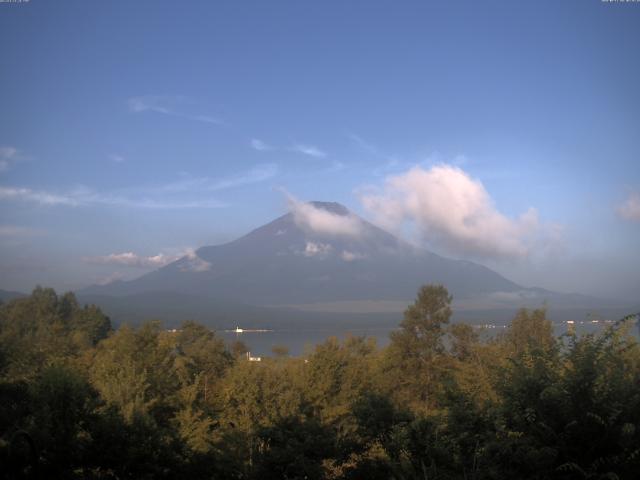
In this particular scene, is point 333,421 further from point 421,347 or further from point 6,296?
point 6,296

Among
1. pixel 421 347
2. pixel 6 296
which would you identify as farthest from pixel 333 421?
pixel 6 296

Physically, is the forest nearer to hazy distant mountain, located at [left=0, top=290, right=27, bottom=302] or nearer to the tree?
the tree

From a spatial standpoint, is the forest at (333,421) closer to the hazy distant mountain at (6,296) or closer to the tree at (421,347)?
the tree at (421,347)

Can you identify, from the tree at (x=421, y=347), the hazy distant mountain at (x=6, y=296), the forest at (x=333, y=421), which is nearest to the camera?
the forest at (x=333, y=421)

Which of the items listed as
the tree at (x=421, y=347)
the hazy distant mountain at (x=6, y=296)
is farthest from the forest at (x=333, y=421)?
the hazy distant mountain at (x=6, y=296)

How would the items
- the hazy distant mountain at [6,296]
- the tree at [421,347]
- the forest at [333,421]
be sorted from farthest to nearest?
1. the hazy distant mountain at [6,296]
2. the tree at [421,347]
3. the forest at [333,421]

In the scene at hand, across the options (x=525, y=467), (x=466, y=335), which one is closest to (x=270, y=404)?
(x=525, y=467)

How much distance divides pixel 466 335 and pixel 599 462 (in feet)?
102

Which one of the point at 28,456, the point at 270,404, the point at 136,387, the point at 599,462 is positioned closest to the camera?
the point at 599,462

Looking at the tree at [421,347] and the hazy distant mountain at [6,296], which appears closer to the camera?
the tree at [421,347]

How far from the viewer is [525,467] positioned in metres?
6.09

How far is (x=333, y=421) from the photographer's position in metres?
19.1

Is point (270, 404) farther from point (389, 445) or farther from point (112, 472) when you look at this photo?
point (389, 445)

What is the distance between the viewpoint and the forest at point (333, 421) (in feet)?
20.4
